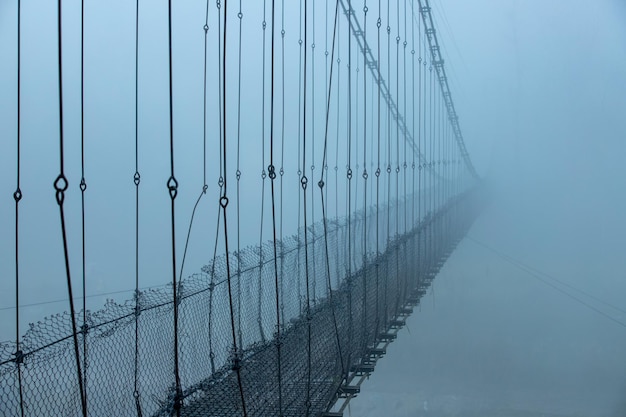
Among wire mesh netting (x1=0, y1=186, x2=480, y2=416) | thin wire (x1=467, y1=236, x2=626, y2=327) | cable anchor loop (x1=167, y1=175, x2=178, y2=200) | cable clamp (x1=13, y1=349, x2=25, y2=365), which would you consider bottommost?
thin wire (x1=467, y1=236, x2=626, y2=327)

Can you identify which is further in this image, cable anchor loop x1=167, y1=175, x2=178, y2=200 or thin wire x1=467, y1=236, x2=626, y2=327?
thin wire x1=467, y1=236, x2=626, y2=327

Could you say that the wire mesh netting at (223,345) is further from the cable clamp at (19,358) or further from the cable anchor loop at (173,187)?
the cable anchor loop at (173,187)

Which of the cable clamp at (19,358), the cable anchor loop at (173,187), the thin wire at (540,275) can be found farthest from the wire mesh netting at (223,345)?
the thin wire at (540,275)

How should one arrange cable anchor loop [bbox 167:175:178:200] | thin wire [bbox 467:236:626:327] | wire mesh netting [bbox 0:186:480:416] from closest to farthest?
cable anchor loop [bbox 167:175:178:200]
wire mesh netting [bbox 0:186:480:416]
thin wire [bbox 467:236:626:327]

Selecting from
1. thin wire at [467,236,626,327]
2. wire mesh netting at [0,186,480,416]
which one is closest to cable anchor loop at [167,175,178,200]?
wire mesh netting at [0,186,480,416]

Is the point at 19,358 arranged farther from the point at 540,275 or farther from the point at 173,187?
the point at 540,275

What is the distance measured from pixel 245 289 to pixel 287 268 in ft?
1.85

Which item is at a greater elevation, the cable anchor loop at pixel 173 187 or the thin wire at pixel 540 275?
the cable anchor loop at pixel 173 187

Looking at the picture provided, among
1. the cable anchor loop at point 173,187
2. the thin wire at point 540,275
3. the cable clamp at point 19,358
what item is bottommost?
the thin wire at point 540,275

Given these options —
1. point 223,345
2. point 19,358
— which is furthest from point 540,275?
point 19,358

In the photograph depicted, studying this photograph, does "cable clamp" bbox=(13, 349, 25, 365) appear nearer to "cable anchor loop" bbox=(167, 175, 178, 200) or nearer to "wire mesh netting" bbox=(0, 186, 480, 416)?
"wire mesh netting" bbox=(0, 186, 480, 416)

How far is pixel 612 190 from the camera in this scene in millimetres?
22594

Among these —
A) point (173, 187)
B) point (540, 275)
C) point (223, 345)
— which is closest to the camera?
point (173, 187)

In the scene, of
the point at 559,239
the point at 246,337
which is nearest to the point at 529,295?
the point at 559,239
